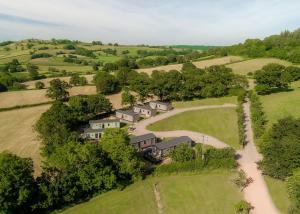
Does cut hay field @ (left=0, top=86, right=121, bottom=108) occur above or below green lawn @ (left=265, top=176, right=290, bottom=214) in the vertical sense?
above

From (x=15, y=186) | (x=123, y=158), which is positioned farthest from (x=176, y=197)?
(x=15, y=186)

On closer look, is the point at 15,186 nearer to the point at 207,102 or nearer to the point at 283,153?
the point at 283,153

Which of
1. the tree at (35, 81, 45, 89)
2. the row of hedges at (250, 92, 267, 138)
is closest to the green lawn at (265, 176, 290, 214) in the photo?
the row of hedges at (250, 92, 267, 138)

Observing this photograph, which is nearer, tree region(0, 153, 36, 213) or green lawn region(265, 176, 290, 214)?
tree region(0, 153, 36, 213)

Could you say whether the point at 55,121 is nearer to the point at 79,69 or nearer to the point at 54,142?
the point at 54,142

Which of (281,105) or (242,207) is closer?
(242,207)

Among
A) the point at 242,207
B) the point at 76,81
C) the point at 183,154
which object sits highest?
the point at 76,81

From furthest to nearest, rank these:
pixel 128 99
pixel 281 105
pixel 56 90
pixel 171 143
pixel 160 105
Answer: pixel 56 90 < pixel 160 105 < pixel 128 99 < pixel 281 105 < pixel 171 143

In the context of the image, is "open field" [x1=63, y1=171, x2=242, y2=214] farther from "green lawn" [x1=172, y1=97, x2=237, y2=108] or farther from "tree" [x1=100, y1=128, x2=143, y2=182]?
"green lawn" [x1=172, y1=97, x2=237, y2=108]
